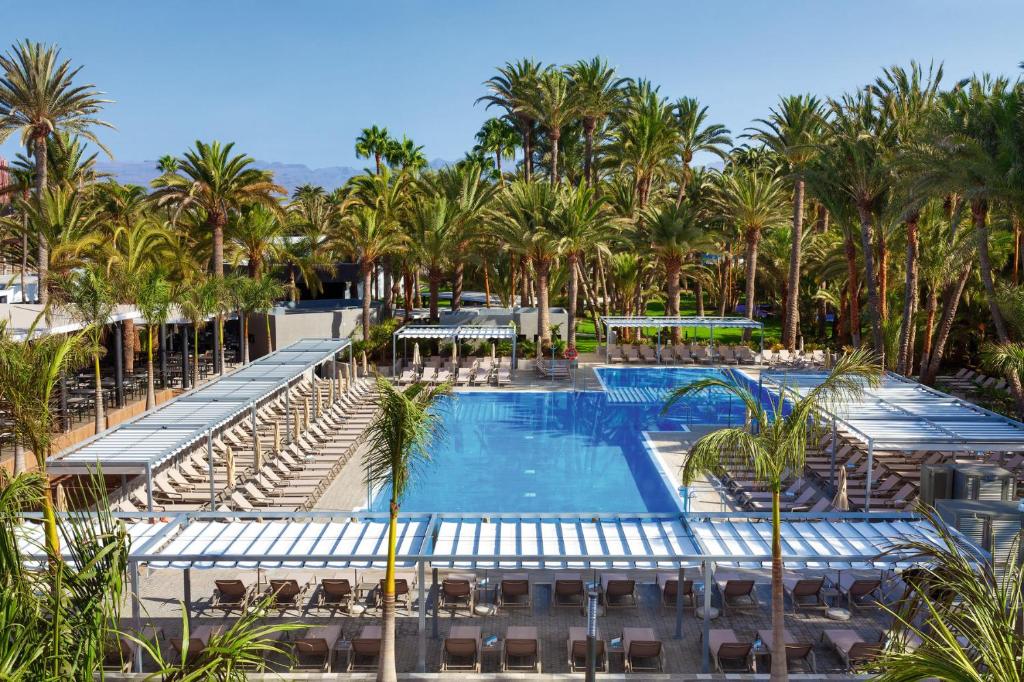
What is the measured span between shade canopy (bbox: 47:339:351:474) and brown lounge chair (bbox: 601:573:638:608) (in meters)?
7.66

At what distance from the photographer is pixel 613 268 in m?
44.9

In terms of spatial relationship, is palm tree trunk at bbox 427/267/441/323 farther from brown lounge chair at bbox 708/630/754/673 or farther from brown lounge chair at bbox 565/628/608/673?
brown lounge chair at bbox 708/630/754/673

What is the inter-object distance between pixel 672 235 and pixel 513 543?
27.3 metres

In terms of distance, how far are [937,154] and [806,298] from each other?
852 inches

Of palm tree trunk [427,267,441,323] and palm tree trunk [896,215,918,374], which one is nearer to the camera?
palm tree trunk [896,215,918,374]

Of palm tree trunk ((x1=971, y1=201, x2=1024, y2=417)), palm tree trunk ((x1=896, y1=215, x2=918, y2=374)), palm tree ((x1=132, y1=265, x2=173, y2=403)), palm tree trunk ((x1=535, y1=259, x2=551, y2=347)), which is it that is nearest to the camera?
palm tree ((x1=132, y1=265, x2=173, y2=403))

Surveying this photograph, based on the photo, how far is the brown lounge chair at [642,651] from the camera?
11195 millimetres

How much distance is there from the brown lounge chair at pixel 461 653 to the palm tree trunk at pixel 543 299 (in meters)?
25.1

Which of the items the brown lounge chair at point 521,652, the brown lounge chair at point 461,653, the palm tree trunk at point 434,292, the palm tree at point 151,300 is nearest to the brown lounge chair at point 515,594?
the brown lounge chair at point 521,652

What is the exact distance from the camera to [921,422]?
18000 millimetres

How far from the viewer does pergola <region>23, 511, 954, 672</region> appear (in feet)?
37.0

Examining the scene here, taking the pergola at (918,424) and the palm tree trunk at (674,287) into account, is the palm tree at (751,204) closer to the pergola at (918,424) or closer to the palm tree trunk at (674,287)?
the palm tree trunk at (674,287)

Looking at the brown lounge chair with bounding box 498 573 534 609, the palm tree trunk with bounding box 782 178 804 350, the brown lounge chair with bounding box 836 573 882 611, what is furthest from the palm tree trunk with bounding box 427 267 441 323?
the brown lounge chair with bounding box 836 573 882 611

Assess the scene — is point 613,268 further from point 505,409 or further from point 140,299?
point 140,299
